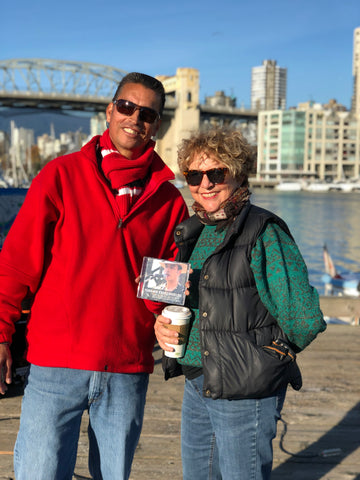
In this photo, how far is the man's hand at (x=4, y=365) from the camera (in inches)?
73.0

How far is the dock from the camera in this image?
2.78m

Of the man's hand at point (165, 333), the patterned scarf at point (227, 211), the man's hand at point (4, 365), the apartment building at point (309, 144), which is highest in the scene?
the apartment building at point (309, 144)

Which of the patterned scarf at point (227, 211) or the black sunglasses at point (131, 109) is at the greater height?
the black sunglasses at point (131, 109)

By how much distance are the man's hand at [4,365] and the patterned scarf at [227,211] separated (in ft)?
2.69

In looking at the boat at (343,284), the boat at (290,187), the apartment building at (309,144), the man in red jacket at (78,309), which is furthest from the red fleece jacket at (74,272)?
the apartment building at (309,144)

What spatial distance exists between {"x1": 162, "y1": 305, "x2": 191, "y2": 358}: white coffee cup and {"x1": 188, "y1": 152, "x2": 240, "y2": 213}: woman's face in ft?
1.23

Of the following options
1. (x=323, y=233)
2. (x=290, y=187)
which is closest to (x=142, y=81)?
(x=323, y=233)

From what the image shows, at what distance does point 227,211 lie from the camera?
1.89m

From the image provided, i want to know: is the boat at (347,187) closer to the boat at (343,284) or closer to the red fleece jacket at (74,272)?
the boat at (343,284)

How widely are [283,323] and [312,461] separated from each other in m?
1.51

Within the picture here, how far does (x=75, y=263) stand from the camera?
1815 mm

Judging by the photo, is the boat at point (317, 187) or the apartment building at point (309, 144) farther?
the apartment building at point (309, 144)

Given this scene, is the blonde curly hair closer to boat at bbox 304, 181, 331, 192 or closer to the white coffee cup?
the white coffee cup

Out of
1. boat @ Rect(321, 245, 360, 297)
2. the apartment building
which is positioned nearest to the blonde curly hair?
boat @ Rect(321, 245, 360, 297)
